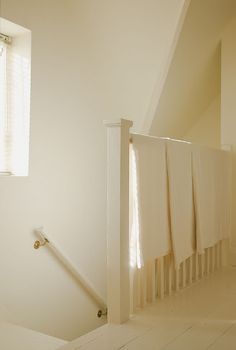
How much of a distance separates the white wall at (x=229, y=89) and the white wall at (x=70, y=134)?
77cm

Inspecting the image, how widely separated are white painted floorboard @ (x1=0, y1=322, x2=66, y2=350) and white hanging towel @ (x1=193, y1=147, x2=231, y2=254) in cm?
123

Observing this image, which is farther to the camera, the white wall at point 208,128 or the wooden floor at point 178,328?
the white wall at point 208,128

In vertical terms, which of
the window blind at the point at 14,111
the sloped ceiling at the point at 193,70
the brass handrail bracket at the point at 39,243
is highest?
the sloped ceiling at the point at 193,70

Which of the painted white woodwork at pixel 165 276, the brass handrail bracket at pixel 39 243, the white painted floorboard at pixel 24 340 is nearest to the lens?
the white painted floorboard at pixel 24 340

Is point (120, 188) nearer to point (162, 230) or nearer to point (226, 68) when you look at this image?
point (162, 230)

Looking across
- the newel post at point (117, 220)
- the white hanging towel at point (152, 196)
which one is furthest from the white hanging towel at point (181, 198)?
the newel post at point (117, 220)

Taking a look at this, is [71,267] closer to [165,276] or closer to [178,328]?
[165,276]

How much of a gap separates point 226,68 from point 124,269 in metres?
2.39

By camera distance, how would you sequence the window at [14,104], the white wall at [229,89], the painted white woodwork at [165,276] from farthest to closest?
the white wall at [229,89], the window at [14,104], the painted white woodwork at [165,276]

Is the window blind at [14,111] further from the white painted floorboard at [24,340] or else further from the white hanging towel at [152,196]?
the white painted floorboard at [24,340]

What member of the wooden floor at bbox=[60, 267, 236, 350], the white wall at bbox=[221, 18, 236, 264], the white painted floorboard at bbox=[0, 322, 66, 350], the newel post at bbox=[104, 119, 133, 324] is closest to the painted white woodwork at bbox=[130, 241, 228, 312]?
the wooden floor at bbox=[60, 267, 236, 350]

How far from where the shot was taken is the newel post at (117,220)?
6.39 ft

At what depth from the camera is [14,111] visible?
2504 mm

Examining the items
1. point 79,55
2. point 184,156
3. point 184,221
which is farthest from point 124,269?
point 79,55
